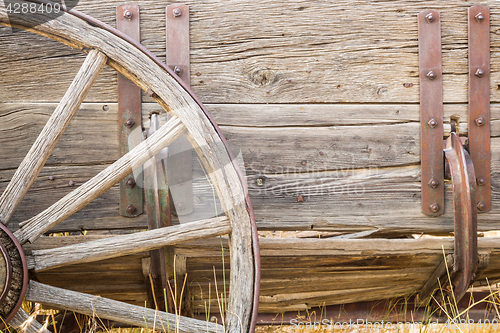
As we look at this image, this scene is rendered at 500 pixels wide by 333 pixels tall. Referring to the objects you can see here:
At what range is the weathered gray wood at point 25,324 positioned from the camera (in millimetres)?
1141

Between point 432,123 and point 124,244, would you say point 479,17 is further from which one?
point 124,244

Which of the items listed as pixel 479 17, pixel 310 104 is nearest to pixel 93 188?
pixel 310 104

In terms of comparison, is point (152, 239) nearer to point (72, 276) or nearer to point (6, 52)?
point (72, 276)

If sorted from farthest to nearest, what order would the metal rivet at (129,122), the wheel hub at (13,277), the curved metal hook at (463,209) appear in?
the metal rivet at (129,122) < the curved metal hook at (463,209) < the wheel hub at (13,277)

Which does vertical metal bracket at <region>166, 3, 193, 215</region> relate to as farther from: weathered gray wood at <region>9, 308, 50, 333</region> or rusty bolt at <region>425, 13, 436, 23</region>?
rusty bolt at <region>425, 13, 436, 23</region>

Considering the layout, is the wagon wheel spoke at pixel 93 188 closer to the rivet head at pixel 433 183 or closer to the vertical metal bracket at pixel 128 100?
the vertical metal bracket at pixel 128 100

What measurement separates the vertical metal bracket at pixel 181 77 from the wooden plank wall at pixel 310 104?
39mm

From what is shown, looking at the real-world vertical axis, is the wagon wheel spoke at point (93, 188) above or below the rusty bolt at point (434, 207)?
above

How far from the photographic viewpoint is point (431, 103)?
1.48m

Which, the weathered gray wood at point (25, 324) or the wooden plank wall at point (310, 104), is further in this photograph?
the wooden plank wall at point (310, 104)

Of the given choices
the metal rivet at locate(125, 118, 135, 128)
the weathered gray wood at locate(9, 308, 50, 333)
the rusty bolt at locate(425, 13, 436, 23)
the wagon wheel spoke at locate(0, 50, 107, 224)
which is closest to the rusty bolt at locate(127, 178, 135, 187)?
the metal rivet at locate(125, 118, 135, 128)

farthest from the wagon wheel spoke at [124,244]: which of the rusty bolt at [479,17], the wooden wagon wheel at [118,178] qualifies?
the rusty bolt at [479,17]

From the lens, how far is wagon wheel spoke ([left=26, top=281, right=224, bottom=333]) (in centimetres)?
119

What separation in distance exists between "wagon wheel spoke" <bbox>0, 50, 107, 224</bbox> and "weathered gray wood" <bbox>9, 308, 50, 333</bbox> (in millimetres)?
323
